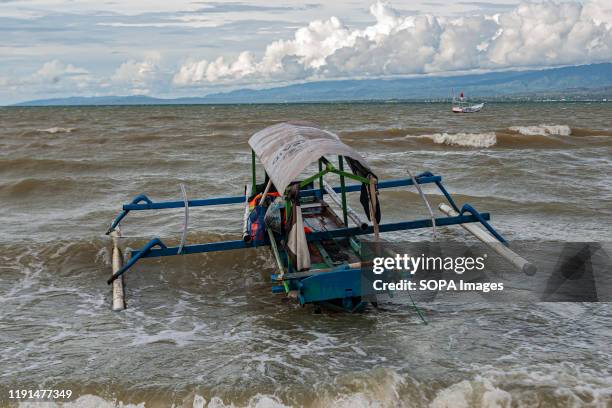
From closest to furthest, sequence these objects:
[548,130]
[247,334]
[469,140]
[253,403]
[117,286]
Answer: [253,403] → [247,334] → [117,286] → [469,140] → [548,130]

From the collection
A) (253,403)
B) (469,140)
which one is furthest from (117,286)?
(469,140)

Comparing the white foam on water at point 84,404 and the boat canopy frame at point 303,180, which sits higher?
the boat canopy frame at point 303,180

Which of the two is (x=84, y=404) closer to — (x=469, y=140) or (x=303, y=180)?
(x=303, y=180)

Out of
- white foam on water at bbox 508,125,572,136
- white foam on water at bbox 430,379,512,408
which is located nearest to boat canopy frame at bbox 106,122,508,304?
white foam on water at bbox 430,379,512,408

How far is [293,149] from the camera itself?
9125 millimetres

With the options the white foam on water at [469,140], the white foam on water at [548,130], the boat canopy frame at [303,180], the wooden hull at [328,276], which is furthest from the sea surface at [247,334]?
the white foam on water at [548,130]

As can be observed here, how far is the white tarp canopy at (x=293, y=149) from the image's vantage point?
8336mm

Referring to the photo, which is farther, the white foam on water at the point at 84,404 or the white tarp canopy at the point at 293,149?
the white tarp canopy at the point at 293,149

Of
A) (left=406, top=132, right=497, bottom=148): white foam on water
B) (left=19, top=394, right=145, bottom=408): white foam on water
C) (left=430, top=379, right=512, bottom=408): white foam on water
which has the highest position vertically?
(left=406, top=132, right=497, bottom=148): white foam on water

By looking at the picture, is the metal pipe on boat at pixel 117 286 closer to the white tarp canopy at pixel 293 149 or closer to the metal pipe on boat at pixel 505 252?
the white tarp canopy at pixel 293 149

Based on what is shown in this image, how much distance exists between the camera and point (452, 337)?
8227mm

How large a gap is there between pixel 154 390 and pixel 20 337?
9.70ft

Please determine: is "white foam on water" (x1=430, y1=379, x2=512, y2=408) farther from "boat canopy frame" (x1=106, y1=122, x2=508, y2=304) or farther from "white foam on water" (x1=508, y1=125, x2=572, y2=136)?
"white foam on water" (x1=508, y1=125, x2=572, y2=136)

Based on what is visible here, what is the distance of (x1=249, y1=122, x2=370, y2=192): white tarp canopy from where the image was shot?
834 centimetres
